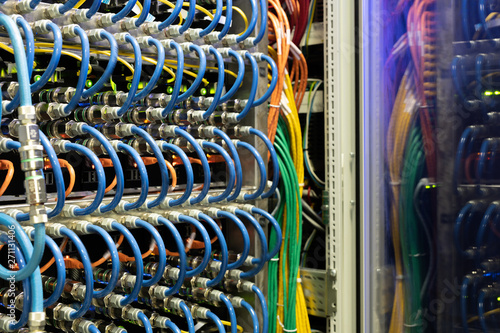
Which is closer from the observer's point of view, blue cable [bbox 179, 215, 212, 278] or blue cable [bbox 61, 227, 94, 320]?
blue cable [bbox 61, 227, 94, 320]

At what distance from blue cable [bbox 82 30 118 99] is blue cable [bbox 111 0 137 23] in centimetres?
5

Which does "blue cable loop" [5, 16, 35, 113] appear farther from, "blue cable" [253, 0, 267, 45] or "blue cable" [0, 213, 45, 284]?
"blue cable" [253, 0, 267, 45]

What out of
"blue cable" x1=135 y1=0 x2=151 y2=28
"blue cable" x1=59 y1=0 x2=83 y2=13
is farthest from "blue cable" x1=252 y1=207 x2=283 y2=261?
"blue cable" x1=59 y1=0 x2=83 y2=13

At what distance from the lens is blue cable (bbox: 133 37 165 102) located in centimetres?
128

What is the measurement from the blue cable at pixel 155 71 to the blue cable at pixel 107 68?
10 cm

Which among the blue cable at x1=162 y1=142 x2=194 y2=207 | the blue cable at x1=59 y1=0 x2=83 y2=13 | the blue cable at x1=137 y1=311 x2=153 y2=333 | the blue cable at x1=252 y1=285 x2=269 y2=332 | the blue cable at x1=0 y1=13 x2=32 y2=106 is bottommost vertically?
the blue cable at x1=252 y1=285 x2=269 y2=332

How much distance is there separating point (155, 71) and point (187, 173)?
26cm

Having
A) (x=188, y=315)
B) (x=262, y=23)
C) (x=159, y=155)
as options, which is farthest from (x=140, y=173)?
(x=262, y=23)

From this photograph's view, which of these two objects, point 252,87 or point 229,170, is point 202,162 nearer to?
Result: point 229,170

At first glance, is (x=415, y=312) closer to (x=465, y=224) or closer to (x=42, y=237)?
(x=465, y=224)

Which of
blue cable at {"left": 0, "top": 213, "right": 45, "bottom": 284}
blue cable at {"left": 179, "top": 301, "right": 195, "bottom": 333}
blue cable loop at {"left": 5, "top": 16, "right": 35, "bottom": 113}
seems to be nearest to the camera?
blue cable at {"left": 0, "top": 213, "right": 45, "bottom": 284}

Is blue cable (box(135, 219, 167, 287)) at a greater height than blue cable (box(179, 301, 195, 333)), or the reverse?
blue cable (box(135, 219, 167, 287))

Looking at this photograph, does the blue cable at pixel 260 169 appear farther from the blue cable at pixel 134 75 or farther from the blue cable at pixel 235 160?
the blue cable at pixel 134 75

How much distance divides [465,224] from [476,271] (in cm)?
11
